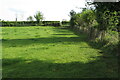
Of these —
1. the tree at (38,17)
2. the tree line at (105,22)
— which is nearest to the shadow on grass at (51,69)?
the tree line at (105,22)

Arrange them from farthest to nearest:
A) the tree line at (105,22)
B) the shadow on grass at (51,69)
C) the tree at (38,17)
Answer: the tree at (38,17) → the tree line at (105,22) → the shadow on grass at (51,69)

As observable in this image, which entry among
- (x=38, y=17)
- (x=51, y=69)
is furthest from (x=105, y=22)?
(x=38, y=17)

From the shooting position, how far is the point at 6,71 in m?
10.2

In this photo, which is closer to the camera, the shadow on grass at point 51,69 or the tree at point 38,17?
the shadow on grass at point 51,69

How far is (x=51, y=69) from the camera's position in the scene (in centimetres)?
1045

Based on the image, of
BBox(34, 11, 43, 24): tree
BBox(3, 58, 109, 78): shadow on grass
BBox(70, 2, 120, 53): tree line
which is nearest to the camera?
BBox(3, 58, 109, 78): shadow on grass

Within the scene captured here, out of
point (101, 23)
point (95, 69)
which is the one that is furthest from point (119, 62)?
point (101, 23)

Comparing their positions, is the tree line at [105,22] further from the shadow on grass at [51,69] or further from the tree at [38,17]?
the tree at [38,17]

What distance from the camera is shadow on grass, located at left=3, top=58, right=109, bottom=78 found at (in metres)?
9.30

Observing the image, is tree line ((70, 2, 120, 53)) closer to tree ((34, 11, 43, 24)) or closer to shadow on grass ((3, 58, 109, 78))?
shadow on grass ((3, 58, 109, 78))

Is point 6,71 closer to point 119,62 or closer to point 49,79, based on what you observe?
point 49,79

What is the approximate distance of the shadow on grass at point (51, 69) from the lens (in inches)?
366

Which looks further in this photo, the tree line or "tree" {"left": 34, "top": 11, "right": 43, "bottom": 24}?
"tree" {"left": 34, "top": 11, "right": 43, "bottom": 24}

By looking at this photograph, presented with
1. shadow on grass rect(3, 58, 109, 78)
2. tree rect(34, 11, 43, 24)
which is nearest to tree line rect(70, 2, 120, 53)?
shadow on grass rect(3, 58, 109, 78)
